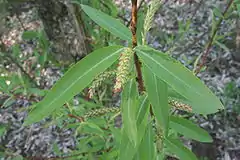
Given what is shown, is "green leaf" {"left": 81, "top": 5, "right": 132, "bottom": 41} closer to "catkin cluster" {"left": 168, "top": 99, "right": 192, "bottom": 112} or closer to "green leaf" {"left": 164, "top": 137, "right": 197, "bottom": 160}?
"catkin cluster" {"left": 168, "top": 99, "right": 192, "bottom": 112}

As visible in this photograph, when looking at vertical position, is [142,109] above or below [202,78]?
above

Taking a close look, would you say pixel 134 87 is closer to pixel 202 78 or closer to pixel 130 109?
pixel 130 109

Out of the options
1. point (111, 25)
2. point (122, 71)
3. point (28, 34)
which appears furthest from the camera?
point (28, 34)

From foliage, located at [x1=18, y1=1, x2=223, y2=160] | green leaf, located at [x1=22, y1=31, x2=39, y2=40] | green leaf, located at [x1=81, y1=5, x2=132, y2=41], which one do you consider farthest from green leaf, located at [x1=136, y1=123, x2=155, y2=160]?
green leaf, located at [x1=22, y1=31, x2=39, y2=40]

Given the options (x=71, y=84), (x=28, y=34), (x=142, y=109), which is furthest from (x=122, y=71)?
(x=28, y=34)

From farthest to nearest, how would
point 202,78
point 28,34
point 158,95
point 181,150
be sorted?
point 202,78
point 28,34
point 181,150
point 158,95

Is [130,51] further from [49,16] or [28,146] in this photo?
[28,146]

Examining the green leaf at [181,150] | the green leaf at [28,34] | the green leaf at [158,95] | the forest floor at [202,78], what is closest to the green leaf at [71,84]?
the green leaf at [158,95]
